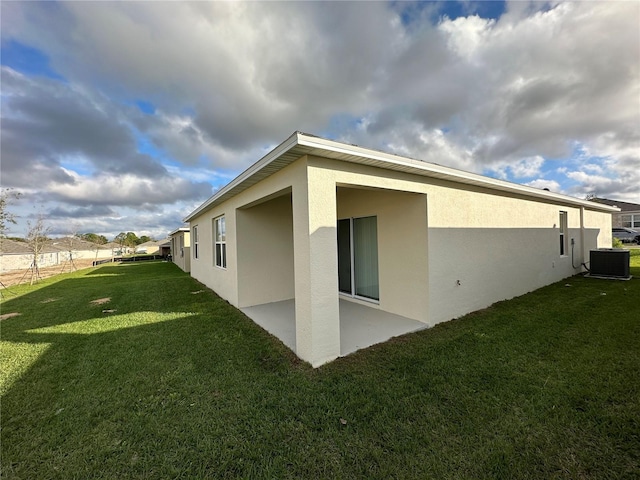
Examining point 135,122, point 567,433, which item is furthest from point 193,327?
point 135,122

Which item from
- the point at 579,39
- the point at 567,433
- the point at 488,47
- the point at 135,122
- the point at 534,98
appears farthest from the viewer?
the point at 135,122

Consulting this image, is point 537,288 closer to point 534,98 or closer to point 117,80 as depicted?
point 534,98

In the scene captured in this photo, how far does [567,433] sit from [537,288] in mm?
7388

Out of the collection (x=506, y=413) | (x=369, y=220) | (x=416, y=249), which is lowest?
(x=506, y=413)

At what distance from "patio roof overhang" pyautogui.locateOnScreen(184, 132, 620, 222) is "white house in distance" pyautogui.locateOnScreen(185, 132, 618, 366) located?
2 centimetres

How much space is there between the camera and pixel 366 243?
6.89 metres

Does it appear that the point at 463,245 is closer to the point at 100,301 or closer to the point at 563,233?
the point at 563,233

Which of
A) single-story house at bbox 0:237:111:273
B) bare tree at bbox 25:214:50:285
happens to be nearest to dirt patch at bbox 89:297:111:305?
bare tree at bbox 25:214:50:285

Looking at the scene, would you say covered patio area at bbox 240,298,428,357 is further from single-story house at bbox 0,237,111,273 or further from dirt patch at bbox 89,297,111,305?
single-story house at bbox 0,237,111,273

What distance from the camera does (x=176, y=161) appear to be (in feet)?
56.5

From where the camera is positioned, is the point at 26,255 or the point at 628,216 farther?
the point at 628,216

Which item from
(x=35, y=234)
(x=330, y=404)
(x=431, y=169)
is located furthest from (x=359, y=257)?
(x=35, y=234)

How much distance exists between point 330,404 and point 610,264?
12567 mm

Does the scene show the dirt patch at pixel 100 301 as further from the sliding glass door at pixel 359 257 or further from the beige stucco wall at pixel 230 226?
the sliding glass door at pixel 359 257
